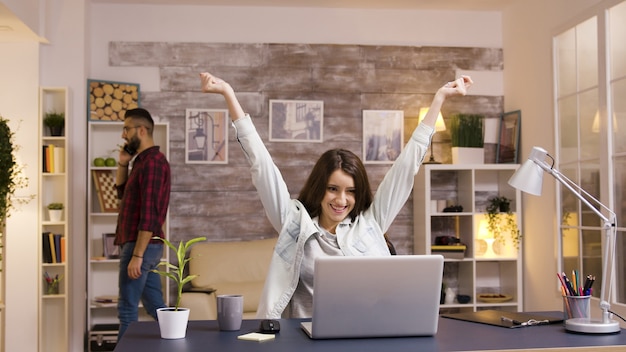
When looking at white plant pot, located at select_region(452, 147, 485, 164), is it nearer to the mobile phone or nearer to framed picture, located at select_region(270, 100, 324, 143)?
framed picture, located at select_region(270, 100, 324, 143)

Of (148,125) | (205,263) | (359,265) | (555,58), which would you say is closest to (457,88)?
(359,265)

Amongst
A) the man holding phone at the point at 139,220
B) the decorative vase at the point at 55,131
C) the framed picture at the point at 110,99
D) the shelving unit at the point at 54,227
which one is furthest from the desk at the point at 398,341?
the framed picture at the point at 110,99

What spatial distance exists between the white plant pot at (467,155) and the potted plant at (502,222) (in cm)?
37

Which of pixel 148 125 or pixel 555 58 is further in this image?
pixel 555 58

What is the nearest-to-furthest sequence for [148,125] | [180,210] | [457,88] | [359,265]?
[359,265]
[457,88]
[148,125]
[180,210]

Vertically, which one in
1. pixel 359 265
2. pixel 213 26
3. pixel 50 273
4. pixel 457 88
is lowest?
pixel 50 273

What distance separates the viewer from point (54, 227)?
19.9 ft

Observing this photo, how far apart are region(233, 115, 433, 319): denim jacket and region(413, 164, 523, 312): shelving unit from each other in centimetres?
329

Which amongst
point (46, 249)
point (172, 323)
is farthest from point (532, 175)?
point (46, 249)

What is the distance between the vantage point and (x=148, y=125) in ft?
16.1

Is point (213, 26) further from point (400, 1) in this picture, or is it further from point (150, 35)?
point (400, 1)

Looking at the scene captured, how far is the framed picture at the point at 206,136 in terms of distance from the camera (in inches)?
252

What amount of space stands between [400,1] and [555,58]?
1393 millimetres

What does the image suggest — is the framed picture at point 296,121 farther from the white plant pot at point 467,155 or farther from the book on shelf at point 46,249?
the book on shelf at point 46,249
